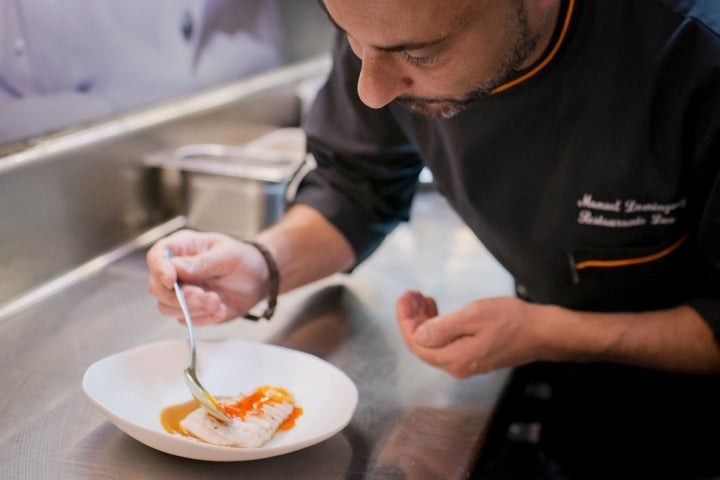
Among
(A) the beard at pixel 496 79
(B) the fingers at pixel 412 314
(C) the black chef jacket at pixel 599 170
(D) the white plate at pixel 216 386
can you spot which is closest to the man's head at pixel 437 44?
(A) the beard at pixel 496 79

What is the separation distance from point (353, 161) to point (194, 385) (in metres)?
0.56

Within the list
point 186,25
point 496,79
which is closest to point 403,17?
point 496,79

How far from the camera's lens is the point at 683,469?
4.89 feet

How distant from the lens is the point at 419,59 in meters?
1.00

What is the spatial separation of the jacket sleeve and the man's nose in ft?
1.26

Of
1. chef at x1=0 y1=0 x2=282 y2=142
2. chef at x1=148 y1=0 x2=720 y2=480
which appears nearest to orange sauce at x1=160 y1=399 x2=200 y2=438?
chef at x1=148 y1=0 x2=720 y2=480

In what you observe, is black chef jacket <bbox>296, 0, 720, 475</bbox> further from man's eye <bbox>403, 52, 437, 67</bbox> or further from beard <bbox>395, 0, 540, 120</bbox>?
Answer: man's eye <bbox>403, 52, 437, 67</bbox>

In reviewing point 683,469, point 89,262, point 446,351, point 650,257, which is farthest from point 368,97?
point 683,469

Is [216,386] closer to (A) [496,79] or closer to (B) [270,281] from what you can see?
(B) [270,281]

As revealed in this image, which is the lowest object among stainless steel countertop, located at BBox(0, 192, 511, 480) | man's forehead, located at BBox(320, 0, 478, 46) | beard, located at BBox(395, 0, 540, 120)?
stainless steel countertop, located at BBox(0, 192, 511, 480)

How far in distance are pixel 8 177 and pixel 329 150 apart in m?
0.54

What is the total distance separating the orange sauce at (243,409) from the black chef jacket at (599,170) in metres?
0.42

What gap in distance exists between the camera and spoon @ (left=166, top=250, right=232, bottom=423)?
1.04 meters

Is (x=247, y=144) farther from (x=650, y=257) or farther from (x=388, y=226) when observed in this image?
(x=650, y=257)
